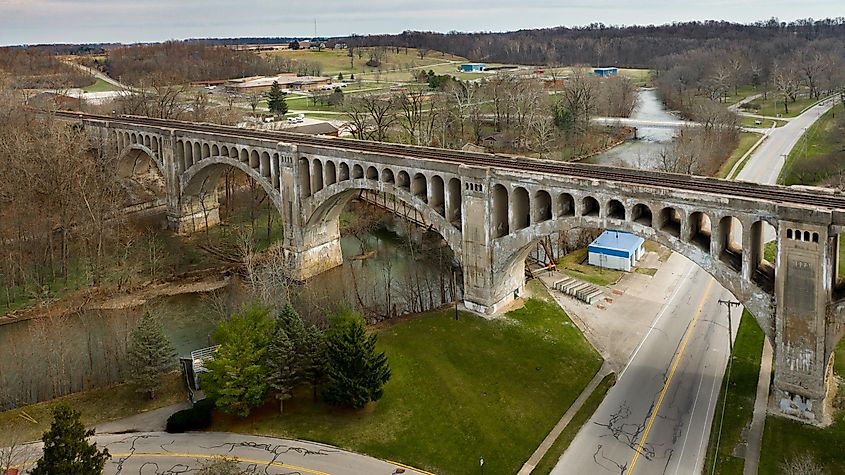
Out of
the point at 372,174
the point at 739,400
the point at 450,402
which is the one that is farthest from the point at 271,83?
the point at 739,400

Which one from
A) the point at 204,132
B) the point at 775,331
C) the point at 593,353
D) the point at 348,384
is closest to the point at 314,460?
the point at 348,384

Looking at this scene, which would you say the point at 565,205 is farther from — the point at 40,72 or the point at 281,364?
the point at 40,72

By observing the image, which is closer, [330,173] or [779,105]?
[330,173]

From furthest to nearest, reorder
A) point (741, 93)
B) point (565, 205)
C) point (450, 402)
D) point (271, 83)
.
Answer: point (271, 83), point (741, 93), point (565, 205), point (450, 402)

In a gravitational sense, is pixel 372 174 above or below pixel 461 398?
above

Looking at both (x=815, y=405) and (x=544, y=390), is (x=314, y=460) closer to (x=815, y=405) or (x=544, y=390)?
(x=544, y=390)

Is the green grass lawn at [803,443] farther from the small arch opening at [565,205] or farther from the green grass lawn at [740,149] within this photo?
the green grass lawn at [740,149]

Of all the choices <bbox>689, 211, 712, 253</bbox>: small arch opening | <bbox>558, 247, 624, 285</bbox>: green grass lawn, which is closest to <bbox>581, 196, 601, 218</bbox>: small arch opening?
<bbox>689, 211, 712, 253</bbox>: small arch opening
